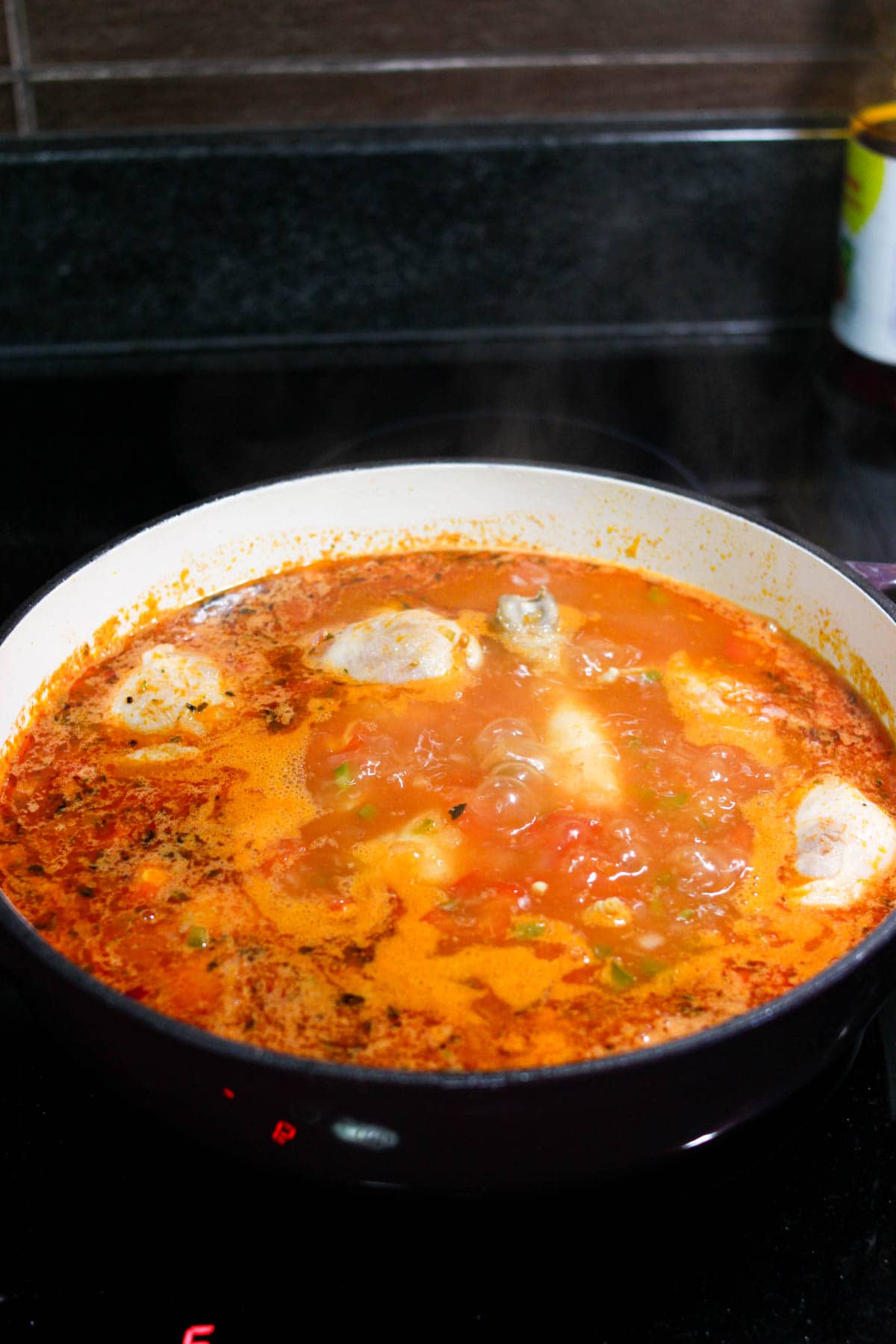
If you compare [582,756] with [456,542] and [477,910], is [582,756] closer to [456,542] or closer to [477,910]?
[477,910]

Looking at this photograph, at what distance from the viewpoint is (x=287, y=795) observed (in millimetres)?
1455

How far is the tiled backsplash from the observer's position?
2307 mm

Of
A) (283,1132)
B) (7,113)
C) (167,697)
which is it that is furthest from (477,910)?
(7,113)

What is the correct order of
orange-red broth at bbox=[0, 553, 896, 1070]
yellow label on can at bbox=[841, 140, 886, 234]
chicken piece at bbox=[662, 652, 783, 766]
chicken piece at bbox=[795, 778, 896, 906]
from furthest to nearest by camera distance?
yellow label on can at bbox=[841, 140, 886, 234] → chicken piece at bbox=[662, 652, 783, 766] → chicken piece at bbox=[795, 778, 896, 906] → orange-red broth at bbox=[0, 553, 896, 1070]

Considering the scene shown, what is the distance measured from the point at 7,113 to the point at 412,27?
81 centimetres

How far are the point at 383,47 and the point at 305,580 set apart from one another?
119 centimetres

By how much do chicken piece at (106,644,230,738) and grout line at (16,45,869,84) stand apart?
53.1 inches

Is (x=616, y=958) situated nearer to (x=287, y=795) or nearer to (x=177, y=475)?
(x=287, y=795)

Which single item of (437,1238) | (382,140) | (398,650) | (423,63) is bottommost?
(437,1238)

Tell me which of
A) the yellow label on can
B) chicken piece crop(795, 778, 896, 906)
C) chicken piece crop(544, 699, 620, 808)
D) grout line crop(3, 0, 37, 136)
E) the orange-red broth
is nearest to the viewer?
the orange-red broth

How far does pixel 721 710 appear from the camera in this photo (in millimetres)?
1593

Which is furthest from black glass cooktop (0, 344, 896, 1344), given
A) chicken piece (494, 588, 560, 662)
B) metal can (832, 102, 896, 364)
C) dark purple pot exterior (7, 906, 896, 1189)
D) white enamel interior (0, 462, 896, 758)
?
metal can (832, 102, 896, 364)

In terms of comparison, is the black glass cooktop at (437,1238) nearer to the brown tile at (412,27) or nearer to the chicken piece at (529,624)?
the chicken piece at (529,624)

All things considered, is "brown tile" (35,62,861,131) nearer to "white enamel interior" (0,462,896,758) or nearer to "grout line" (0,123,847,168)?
"grout line" (0,123,847,168)
